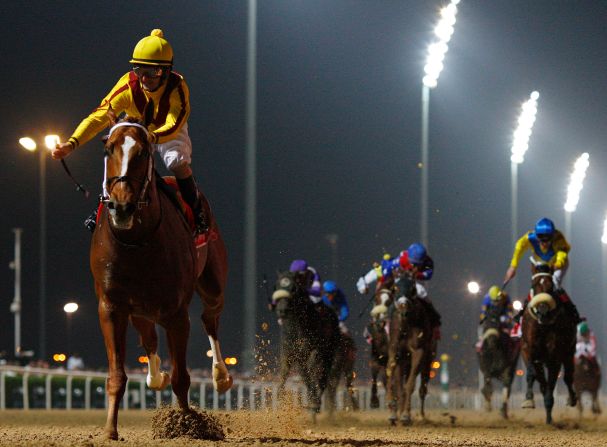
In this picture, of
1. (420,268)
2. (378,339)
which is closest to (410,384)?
(420,268)

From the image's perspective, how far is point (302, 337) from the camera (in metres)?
17.3

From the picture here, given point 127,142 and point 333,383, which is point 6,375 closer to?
point 333,383

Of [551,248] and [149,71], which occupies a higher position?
[149,71]

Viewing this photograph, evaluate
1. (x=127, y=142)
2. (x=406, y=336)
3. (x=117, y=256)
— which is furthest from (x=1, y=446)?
(x=406, y=336)

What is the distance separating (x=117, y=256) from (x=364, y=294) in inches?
451

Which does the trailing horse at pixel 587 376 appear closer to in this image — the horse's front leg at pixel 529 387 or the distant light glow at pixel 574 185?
the horse's front leg at pixel 529 387

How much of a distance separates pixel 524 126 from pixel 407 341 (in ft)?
63.4

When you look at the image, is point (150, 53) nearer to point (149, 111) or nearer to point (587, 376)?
point (149, 111)

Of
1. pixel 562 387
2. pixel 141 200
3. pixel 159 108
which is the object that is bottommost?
pixel 562 387

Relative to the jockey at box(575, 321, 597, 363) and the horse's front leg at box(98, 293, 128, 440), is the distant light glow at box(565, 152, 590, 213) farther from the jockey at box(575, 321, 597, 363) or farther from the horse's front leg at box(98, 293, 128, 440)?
the horse's front leg at box(98, 293, 128, 440)

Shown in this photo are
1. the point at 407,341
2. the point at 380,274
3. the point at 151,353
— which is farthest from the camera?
the point at 380,274

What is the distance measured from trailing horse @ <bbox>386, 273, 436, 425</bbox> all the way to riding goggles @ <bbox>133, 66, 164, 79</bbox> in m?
7.50

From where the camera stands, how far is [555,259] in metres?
16.1

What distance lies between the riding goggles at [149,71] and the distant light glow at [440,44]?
22.4 metres
